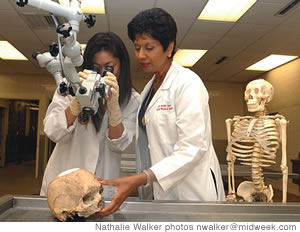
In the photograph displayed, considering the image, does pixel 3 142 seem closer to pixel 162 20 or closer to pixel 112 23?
pixel 112 23

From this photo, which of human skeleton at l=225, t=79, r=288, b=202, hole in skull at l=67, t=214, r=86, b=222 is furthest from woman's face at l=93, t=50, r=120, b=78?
human skeleton at l=225, t=79, r=288, b=202

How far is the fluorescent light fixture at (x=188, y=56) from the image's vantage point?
575cm

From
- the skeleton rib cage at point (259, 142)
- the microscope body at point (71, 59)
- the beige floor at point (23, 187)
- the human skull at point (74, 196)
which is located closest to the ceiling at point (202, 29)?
the skeleton rib cage at point (259, 142)

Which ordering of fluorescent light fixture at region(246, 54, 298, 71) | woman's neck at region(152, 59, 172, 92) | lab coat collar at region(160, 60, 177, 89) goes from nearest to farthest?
lab coat collar at region(160, 60, 177, 89), woman's neck at region(152, 59, 172, 92), fluorescent light fixture at region(246, 54, 298, 71)

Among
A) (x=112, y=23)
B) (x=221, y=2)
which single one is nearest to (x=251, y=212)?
(x=221, y=2)

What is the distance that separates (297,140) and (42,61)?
608 centimetres

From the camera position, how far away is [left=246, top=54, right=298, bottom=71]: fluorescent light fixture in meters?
6.04

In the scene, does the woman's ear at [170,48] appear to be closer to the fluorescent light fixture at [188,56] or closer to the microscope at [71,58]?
the microscope at [71,58]

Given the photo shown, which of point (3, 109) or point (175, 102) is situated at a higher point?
point (3, 109)

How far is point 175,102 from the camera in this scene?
132 cm

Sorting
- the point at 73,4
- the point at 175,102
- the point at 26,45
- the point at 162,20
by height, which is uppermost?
the point at 26,45

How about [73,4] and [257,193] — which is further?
[257,193]

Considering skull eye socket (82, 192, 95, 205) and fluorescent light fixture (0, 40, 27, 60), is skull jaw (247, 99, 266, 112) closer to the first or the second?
skull eye socket (82, 192, 95, 205)

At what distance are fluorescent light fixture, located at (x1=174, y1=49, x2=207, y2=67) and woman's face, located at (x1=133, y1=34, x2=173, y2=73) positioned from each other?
4415 millimetres
